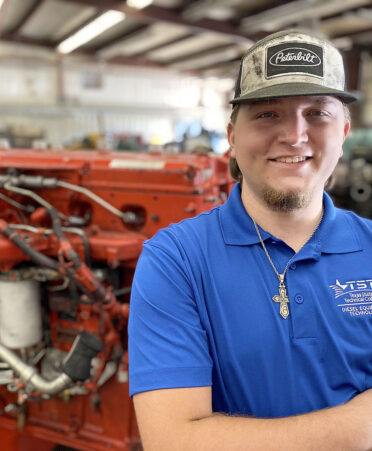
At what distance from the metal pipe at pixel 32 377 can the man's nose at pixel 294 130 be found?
1466 millimetres

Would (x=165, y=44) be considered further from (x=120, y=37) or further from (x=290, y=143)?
(x=290, y=143)

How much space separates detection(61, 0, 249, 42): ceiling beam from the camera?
5820 mm

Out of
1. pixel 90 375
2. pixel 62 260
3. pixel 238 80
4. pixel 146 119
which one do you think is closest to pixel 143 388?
pixel 238 80

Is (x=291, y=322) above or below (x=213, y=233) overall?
below

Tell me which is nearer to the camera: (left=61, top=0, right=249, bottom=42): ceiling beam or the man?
the man

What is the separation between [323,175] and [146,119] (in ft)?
37.0

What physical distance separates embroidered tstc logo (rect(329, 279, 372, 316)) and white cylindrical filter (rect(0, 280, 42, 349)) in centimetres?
143

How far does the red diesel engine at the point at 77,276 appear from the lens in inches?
76.3

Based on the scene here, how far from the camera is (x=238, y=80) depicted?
3.67 ft

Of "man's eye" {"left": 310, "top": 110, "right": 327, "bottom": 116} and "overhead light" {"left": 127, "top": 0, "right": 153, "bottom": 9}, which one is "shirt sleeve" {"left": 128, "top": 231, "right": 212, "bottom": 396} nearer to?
"man's eye" {"left": 310, "top": 110, "right": 327, "bottom": 116}

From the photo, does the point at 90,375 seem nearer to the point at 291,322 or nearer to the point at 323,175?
the point at 291,322

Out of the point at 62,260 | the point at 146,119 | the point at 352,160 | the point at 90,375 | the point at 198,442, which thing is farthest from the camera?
the point at 146,119

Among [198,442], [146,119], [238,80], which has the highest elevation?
[146,119]

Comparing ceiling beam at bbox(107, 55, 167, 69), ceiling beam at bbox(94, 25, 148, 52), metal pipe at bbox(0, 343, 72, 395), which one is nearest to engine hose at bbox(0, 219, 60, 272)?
metal pipe at bbox(0, 343, 72, 395)
